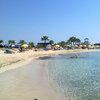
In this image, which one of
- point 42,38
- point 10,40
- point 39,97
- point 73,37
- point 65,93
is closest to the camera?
point 39,97

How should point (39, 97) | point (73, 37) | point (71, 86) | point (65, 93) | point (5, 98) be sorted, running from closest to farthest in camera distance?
point (5, 98)
point (39, 97)
point (65, 93)
point (71, 86)
point (73, 37)

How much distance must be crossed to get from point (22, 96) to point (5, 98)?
1.11 m

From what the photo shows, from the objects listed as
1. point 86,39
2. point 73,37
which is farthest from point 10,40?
→ point 86,39

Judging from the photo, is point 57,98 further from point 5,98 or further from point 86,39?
point 86,39

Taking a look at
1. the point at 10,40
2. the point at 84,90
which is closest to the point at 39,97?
the point at 84,90

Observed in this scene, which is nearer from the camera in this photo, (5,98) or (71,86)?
(5,98)

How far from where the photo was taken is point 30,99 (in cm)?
1334

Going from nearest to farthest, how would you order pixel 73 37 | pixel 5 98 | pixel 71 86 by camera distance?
1. pixel 5 98
2. pixel 71 86
3. pixel 73 37

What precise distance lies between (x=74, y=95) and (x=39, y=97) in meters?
2.12

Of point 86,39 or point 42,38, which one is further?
point 86,39

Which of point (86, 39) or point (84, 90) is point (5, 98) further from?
point (86, 39)

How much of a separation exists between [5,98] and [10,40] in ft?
345

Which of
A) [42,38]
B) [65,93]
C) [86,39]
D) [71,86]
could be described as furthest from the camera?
[86,39]

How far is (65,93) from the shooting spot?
15.6 m
